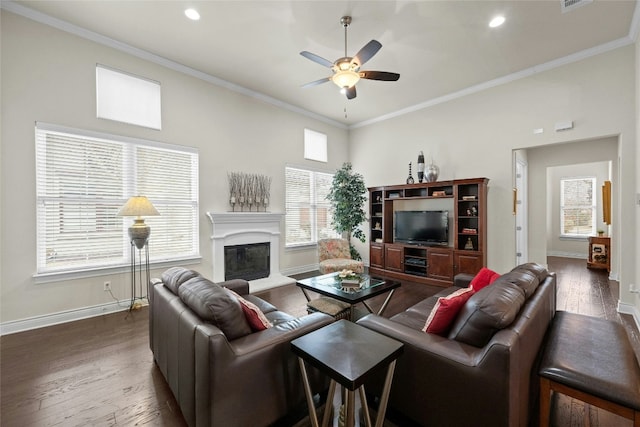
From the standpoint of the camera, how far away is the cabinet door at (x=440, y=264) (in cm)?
481

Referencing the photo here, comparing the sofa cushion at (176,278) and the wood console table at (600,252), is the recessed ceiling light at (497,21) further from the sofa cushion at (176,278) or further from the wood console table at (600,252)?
the wood console table at (600,252)

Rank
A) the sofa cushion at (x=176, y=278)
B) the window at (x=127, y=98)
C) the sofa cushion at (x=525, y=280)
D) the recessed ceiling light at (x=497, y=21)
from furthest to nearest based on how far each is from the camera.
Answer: the window at (x=127, y=98)
the recessed ceiling light at (x=497, y=21)
the sofa cushion at (x=176, y=278)
the sofa cushion at (x=525, y=280)

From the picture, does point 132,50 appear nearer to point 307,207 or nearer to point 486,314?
point 307,207

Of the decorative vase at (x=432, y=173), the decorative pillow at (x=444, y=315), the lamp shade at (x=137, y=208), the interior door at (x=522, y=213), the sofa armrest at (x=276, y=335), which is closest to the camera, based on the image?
the sofa armrest at (x=276, y=335)

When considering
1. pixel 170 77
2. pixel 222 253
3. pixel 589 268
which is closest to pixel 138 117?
pixel 170 77

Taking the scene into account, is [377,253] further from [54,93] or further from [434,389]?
[54,93]

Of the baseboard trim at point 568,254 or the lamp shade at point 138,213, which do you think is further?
the baseboard trim at point 568,254

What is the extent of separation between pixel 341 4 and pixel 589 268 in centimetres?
769

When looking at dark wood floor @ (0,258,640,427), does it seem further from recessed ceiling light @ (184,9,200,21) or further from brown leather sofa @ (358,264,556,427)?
recessed ceiling light @ (184,9,200,21)

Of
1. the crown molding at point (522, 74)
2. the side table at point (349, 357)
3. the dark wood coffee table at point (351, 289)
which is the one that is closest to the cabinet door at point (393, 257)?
the dark wood coffee table at point (351, 289)

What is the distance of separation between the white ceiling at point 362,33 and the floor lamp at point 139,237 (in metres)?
2.14

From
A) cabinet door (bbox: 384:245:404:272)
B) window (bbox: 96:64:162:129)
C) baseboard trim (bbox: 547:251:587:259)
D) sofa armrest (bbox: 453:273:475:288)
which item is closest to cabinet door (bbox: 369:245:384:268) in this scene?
cabinet door (bbox: 384:245:404:272)

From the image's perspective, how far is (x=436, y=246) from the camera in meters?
5.12

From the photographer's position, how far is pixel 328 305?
298cm
